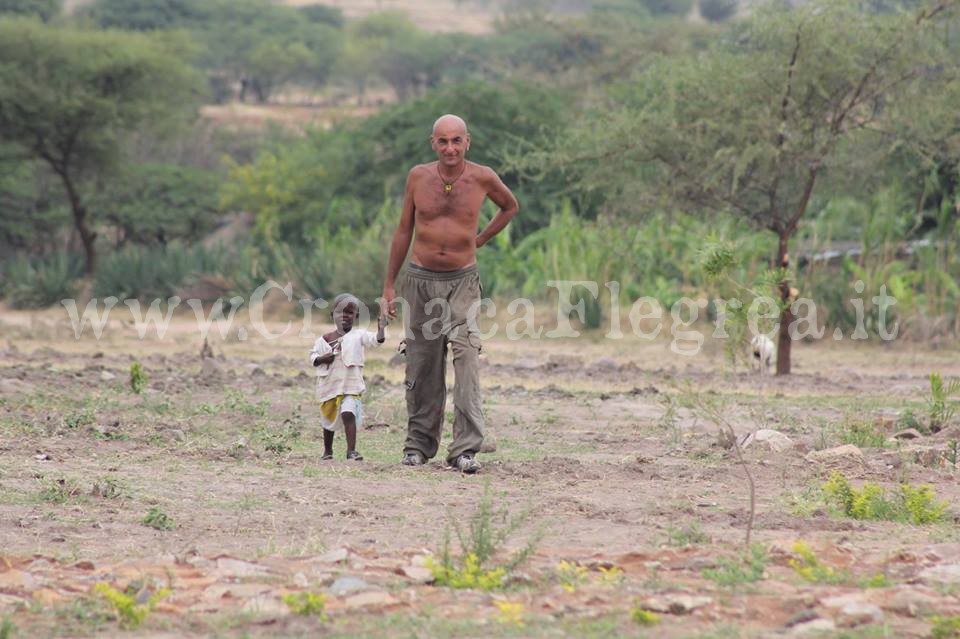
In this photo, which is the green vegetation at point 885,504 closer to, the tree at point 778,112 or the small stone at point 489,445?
the small stone at point 489,445

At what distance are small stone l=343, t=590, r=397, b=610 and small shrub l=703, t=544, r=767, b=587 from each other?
3.48 ft

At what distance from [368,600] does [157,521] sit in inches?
65.6

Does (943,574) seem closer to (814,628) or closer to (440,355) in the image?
(814,628)

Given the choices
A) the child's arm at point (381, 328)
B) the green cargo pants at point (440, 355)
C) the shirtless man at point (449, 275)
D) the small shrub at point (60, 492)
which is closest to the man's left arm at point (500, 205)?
the shirtless man at point (449, 275)

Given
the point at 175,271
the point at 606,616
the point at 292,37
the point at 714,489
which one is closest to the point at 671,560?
the point at 606,616

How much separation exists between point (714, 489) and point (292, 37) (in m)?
60.3

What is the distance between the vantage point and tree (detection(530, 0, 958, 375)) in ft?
44.7

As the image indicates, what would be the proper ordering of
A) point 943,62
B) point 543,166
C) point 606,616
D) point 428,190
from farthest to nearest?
point 543,166
point 943,62
point 428,190
point 606,616

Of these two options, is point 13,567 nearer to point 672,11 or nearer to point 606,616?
point 606,616

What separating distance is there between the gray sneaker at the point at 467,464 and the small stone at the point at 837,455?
70.4 inches

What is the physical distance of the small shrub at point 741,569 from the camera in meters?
5.14

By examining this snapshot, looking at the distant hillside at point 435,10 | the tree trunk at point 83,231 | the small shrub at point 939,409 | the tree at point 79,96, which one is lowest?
the small shrub at point 939,409

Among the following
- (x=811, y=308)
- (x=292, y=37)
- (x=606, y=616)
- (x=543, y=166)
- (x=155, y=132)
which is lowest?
(x=606, y=616)

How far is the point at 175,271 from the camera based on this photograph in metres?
24.8
